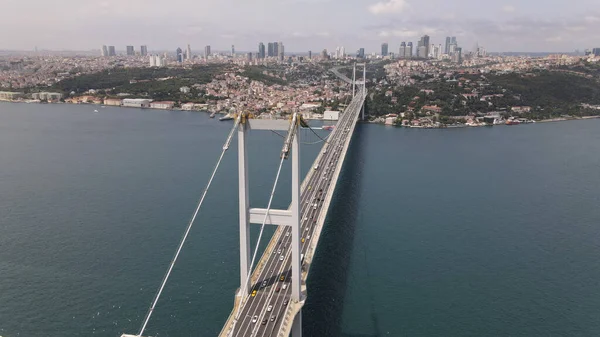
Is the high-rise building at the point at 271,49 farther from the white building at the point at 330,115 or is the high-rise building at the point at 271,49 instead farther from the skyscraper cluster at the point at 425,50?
the white building at the point at 330,115

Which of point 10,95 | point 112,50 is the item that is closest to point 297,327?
point 10,95

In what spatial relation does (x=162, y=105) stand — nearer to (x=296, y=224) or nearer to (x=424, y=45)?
(x=296, y=224)

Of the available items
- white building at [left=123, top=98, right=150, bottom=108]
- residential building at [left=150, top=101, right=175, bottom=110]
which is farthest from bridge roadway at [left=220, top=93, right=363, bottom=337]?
white building at [left=123, top=98, right=150, bottom=108]

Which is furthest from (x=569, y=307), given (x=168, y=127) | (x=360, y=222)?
(x=168, y=127)

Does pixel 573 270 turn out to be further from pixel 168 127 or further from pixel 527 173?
pixel 168 127

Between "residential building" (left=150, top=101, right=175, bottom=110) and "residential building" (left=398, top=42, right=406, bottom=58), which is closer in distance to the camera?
"residential building" (left=150, top=101, right=175, bottom=110)

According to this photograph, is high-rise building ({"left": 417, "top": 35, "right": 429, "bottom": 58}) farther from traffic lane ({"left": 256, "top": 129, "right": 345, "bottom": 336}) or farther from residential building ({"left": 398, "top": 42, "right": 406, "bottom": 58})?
traffic lane ({"left": 256, "top": 129, "right": 345, "bottom": 336})

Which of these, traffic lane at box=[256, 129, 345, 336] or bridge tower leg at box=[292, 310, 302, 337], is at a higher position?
traffic lane at box=[256, 129, 345, 336]
